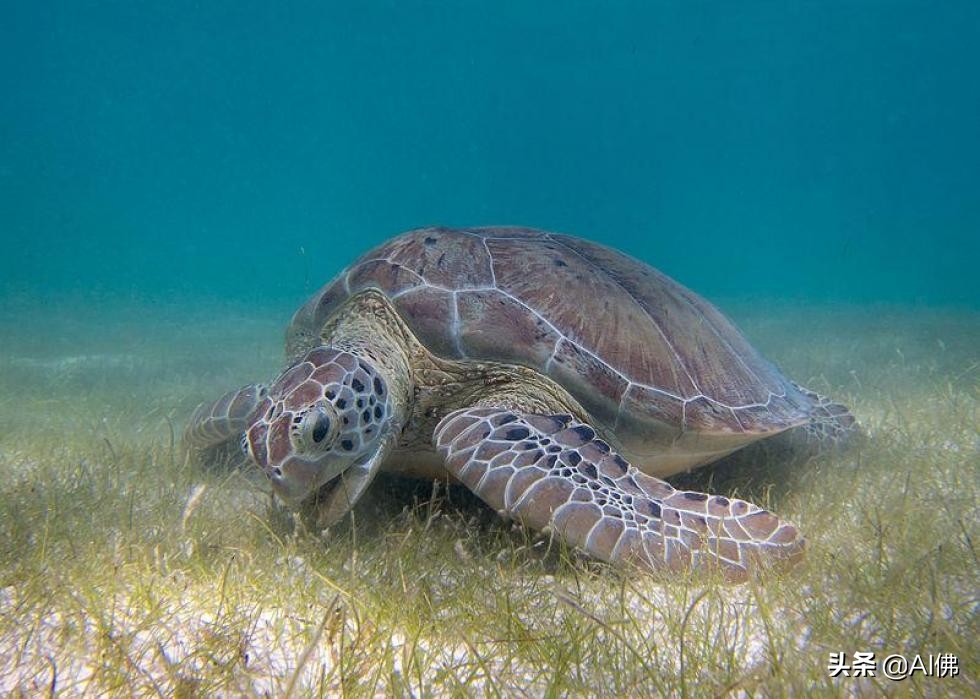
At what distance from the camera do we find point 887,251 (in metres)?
58.0

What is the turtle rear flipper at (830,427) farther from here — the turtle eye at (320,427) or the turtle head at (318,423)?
the turtle eye at (320,427)

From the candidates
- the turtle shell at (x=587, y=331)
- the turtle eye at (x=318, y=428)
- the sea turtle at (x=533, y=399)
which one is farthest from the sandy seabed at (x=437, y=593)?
the turtle shell at (x=587, y=331)

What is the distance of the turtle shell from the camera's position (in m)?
2.96

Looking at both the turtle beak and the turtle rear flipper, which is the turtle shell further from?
the turtle beak

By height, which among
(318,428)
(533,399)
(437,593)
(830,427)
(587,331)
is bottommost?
(437,593)

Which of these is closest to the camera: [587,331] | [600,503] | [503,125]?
[600,503]

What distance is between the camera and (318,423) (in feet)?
7.55

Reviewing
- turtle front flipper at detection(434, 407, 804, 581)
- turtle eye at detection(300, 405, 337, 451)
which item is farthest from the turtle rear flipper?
turtle eye at detection(300, 405, 337, 451)

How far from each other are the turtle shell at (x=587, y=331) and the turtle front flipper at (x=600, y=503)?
435 millimetres

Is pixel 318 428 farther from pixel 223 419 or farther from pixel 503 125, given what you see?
pixel 503 125

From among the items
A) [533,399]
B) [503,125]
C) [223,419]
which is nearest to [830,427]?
[533,399]

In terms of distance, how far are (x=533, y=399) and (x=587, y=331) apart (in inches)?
19.7

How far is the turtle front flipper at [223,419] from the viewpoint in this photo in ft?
11.5

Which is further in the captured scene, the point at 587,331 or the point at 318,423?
the point at 587,331
